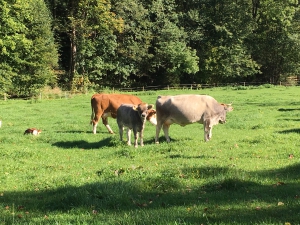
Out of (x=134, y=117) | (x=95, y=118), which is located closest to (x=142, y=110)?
(x=134, y=117)

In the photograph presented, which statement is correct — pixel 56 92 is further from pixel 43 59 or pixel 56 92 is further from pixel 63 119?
pixel 63 119

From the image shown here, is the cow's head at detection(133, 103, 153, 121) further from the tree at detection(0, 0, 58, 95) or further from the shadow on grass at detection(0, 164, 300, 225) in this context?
the tree at detection(0, 0, 58, 95)

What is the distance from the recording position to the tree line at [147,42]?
46906 millimetres

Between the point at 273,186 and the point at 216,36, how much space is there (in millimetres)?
57676

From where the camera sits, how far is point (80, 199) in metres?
6.85

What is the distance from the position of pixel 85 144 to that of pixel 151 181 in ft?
23.9

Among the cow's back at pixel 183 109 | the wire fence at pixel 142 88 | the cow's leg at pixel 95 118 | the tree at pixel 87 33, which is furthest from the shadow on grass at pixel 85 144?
the tree at pixel 87 33

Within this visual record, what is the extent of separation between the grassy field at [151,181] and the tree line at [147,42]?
110 feet

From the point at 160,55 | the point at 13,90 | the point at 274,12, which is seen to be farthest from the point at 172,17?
the point at 13,90

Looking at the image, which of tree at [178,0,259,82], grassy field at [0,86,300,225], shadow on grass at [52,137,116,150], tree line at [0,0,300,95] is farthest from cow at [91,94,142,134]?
tree at [178,0,259,82]

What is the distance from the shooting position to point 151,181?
8.00 m

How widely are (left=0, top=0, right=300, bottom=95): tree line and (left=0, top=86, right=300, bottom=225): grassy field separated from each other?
110ft

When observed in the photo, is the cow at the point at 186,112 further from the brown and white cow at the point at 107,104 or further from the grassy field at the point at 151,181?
the brown and white cow at the point at 107,104

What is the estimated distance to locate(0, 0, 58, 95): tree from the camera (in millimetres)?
43281
